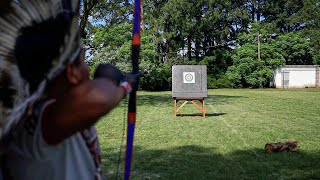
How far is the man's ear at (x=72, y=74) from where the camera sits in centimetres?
91

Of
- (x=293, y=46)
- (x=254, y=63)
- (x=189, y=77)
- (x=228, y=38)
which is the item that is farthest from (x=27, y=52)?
(x=228, y=38)

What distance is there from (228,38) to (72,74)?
45.9 metres

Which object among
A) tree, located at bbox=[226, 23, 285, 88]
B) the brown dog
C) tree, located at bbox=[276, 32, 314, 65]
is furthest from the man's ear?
tree, located at bbox=[276, 32, 314, 65]

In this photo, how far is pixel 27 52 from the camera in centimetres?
86

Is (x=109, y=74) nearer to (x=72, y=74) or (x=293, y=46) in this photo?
(x=72, y=74)

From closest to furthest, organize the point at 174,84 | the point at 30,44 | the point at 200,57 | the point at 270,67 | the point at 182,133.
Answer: the point at 30,44 < the point at 182,133 < the point at 174,84 < the point at 270,67 < the point at 200,57

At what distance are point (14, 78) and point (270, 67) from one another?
38.7 meters

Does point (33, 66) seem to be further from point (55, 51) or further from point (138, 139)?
point (138, 139)

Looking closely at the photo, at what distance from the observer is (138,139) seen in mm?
7367

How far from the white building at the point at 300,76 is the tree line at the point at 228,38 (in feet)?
4.75

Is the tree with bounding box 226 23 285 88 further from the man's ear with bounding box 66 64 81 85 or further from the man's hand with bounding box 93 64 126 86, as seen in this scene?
the man's ear with bounding box 66 64 81 85

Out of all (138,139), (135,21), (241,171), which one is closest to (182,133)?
(138,139)

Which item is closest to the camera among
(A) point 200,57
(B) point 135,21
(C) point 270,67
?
(B) point 135,21

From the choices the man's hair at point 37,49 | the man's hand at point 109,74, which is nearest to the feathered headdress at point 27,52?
the man's hair at point 37,49
